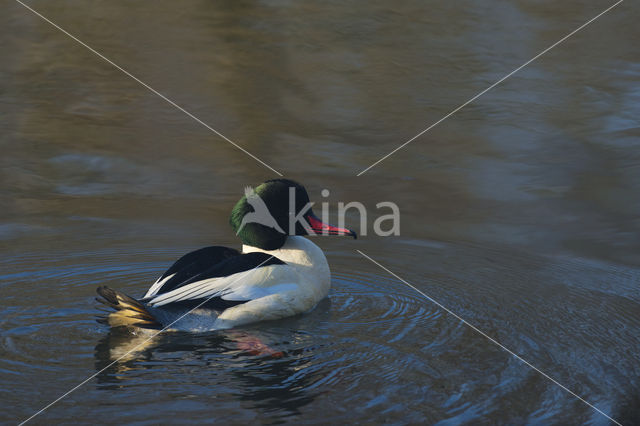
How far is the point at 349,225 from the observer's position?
25.8 feet

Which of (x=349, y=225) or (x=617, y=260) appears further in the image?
(x=349, y=225)

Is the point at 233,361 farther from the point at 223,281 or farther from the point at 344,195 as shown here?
the point at 344,195

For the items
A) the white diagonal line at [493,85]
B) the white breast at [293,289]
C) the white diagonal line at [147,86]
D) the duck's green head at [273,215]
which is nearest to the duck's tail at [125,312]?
the white breast at [293,289]

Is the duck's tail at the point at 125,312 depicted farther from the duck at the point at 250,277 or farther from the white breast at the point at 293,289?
the white breast at the point at 293,289

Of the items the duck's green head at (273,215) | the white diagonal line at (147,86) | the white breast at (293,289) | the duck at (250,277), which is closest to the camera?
the duck at (250,277)

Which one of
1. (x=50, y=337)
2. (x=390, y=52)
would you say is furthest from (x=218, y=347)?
(x=390, y=52)

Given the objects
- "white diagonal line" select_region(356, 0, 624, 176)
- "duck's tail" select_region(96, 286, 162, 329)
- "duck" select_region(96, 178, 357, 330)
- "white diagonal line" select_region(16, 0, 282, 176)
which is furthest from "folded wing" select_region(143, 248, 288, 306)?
"white diagonal line" select_region(356, 0, 624, 176)

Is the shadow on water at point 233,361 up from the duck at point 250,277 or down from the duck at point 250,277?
down

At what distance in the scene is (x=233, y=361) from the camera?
515 centimetres

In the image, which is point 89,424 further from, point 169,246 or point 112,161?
point 112,161

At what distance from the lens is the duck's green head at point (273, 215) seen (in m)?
6.23

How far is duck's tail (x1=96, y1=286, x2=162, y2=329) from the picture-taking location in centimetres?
534

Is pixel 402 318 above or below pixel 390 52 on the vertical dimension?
below

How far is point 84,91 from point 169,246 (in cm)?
488
